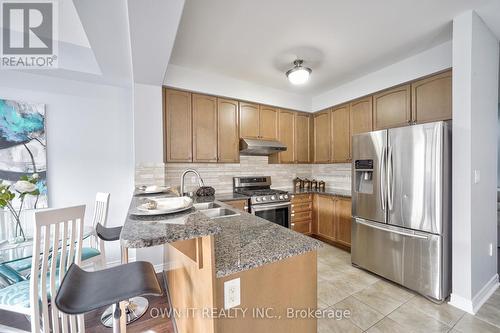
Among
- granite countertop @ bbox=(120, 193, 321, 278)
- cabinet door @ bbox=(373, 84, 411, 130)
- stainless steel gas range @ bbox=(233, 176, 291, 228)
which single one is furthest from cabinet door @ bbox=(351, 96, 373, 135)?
granite countertop @ bbox=(120, 193, 321, 278)

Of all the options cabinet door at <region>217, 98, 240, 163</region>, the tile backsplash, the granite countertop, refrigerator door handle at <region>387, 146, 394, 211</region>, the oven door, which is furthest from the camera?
cabinet door at <region>217, 98, 240, 163</region>

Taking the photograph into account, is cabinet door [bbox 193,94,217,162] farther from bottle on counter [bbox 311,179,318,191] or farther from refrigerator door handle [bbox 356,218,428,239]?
refrigerator door handle [bbox 356,218,428,239]

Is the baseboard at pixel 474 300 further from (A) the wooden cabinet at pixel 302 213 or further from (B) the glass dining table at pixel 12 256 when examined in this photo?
(B) the glass dining table at pixel 12 256

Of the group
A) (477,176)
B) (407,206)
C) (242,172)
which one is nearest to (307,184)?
(242,172)

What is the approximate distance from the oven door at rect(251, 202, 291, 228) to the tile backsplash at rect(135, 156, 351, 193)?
2.30 ft

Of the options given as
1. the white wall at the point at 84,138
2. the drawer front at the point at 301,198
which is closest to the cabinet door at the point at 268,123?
the drawer front at the point at 301,198

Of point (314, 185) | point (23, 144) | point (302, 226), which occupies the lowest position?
point (302, 226)

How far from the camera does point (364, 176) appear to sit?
2646 mm

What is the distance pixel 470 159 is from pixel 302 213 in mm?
2206

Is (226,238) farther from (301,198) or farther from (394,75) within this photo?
(394,75)

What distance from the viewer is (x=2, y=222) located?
2.01 metres

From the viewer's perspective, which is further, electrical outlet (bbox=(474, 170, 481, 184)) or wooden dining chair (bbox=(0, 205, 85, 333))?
electrical outlet (bbox=(474, 170, 481, 184))

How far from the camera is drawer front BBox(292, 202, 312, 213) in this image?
138 inches

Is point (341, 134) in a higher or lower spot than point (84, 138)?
higher
